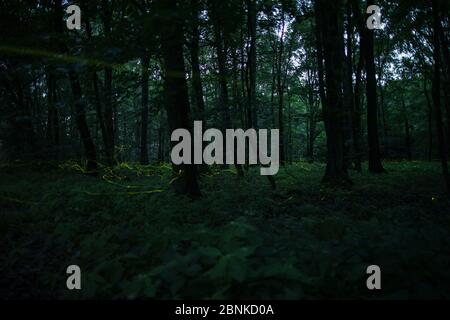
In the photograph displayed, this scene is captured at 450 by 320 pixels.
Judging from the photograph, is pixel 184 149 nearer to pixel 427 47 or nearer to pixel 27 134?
pixel 27 134

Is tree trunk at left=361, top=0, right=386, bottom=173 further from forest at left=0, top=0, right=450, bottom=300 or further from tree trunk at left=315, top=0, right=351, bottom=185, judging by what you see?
tree trunk at left=315, top=0, right=351, bottom=185

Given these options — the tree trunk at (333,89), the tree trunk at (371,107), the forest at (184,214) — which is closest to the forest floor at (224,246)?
the forest at (184,214)

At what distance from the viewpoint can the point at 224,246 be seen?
4.54m

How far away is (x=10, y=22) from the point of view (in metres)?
9.73

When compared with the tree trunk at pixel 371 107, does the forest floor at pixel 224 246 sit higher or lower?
lower

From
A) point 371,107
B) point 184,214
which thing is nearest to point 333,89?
point 371,107

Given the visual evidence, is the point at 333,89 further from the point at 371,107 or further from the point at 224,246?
the point at 224,246

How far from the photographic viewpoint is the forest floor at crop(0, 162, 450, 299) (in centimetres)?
397

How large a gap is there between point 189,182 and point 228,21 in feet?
14.4

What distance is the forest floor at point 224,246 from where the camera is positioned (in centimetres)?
397

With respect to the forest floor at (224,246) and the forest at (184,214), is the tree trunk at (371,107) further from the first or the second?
the forest floor at (224,246)

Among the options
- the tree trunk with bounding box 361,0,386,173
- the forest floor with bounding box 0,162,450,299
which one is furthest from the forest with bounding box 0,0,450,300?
the tree trunk with bounding box 361,0,386,173

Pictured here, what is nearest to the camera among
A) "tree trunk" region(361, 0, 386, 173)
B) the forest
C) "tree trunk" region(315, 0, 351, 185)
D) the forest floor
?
the forest floor
